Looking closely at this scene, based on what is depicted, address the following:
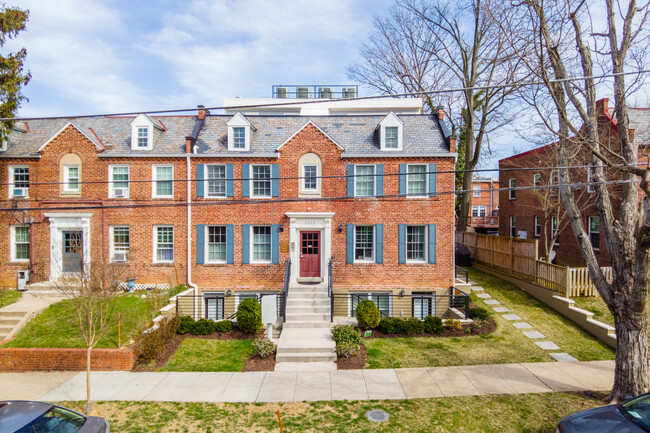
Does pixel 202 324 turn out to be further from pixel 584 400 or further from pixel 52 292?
pixel 584 400

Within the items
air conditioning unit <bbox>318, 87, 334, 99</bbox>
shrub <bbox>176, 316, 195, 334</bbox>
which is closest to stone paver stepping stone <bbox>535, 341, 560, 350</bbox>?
shrub <bbox>176, 316, 195, 334</bbox>

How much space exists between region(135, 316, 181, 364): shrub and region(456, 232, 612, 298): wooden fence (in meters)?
14.6

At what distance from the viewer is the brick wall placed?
10.2m

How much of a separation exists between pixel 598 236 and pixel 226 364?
19427 mm

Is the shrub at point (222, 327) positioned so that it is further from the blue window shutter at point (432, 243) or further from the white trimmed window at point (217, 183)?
the blue window shutter at point (432, 243)

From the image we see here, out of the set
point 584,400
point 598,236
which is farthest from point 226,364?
point 598,236

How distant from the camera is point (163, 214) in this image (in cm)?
1623

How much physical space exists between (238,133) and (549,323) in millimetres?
14597

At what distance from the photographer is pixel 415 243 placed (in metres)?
16.3

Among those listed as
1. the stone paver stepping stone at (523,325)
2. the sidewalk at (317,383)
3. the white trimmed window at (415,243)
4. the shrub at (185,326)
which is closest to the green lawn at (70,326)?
the shrub at (185,326)

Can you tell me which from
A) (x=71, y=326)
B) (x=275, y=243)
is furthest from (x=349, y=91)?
(x=71, y=326)

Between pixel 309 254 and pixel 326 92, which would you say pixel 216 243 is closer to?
pixel 309 254

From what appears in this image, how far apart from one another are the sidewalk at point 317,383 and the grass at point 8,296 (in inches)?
224

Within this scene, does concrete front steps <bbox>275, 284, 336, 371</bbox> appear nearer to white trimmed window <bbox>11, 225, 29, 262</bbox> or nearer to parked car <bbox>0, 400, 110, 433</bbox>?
parked car <bbox>0, 400, 110, 433</bbox>
